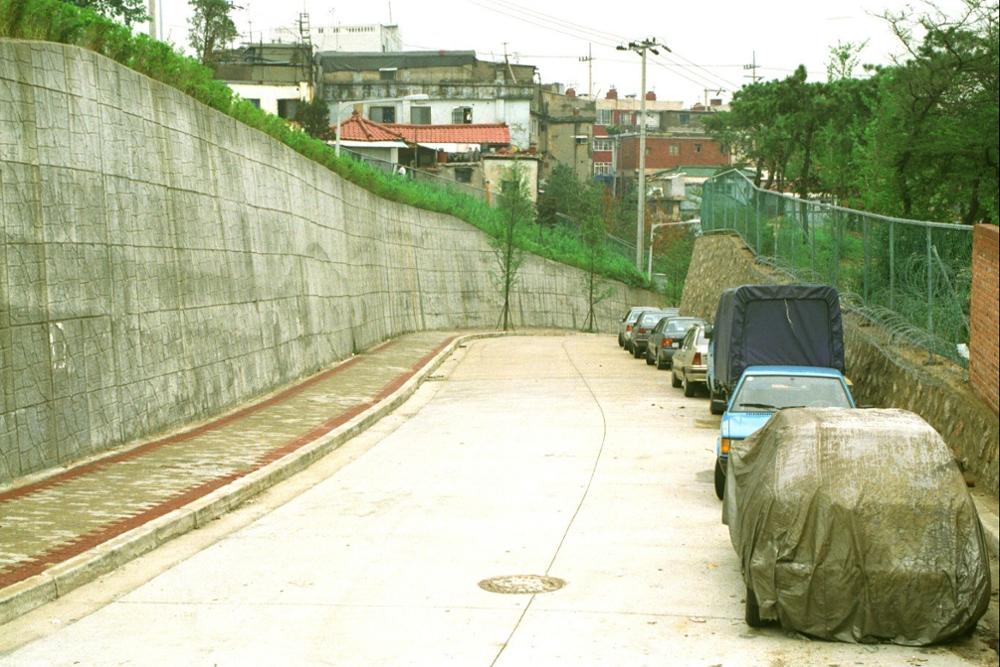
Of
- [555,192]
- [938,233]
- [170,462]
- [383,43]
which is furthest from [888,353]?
[383,43]

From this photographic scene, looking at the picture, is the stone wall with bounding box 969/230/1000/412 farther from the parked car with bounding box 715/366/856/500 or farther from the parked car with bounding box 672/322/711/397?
the parked car with bounding box 672/322/711/397

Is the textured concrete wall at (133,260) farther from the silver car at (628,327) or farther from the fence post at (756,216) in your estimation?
the silver car at (628,327)

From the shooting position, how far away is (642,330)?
4097 cm

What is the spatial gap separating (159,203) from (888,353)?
1160 cm

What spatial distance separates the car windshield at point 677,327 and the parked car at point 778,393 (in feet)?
62.2

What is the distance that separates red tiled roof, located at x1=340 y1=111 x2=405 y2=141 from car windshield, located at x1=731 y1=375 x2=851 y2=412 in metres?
61.0

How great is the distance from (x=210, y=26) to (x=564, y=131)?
35.7 metres

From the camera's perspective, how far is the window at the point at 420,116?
294 ft

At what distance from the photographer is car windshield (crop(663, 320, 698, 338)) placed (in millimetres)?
35406

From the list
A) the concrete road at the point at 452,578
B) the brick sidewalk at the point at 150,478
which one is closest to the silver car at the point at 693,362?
the brick sidewalk at the point at 150,478

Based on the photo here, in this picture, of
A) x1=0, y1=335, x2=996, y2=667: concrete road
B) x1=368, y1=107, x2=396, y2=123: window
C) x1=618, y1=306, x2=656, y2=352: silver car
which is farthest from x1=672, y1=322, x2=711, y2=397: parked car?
x1=368, y1=107, x2=396, y2=123: window

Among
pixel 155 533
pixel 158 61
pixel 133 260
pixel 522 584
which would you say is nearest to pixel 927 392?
pixel 522 584

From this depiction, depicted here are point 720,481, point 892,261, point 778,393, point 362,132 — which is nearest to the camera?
point 720,481

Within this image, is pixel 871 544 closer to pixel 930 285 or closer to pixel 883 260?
pixel 930 285
